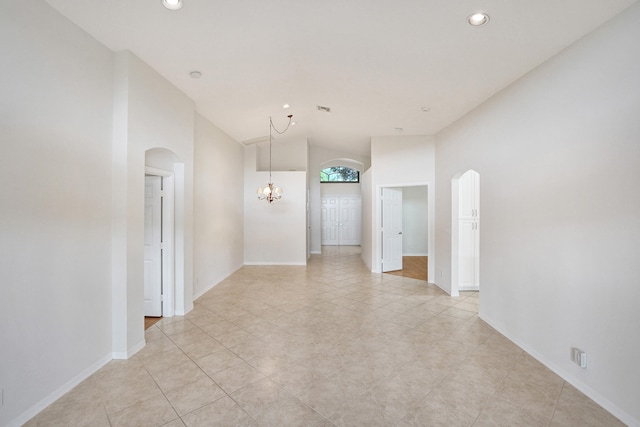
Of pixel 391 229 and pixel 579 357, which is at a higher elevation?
pixel 391 229

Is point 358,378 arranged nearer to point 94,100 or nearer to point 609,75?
point 609,75

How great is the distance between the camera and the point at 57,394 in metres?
2.37

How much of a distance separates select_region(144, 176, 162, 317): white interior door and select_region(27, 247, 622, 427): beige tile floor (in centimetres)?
42

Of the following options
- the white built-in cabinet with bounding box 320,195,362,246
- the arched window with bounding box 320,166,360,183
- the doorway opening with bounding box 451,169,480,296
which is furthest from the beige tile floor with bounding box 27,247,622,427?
the arched window with bounding box 320,166,360,183

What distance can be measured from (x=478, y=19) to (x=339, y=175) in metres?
10.3

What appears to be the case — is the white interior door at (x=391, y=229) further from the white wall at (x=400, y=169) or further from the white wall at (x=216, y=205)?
the white wall at (x=216, y=205)

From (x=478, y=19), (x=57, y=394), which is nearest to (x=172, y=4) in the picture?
(x=478, y=19)

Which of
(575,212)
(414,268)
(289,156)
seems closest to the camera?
(575,212)

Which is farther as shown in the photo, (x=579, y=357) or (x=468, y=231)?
(x=468, y=231)

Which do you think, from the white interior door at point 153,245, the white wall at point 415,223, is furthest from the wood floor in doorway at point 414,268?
the white interior door at point 153,245

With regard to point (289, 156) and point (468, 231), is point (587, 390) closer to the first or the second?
point (468, 231)

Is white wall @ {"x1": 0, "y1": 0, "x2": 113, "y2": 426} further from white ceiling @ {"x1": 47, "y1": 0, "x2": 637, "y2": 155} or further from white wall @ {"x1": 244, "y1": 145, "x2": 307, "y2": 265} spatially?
white wall @ {"x1": 244, "y1": 145, "x2": 307, "y2": 265}

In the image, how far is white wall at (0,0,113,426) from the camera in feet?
6.67

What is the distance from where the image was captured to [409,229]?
10.2 metres
